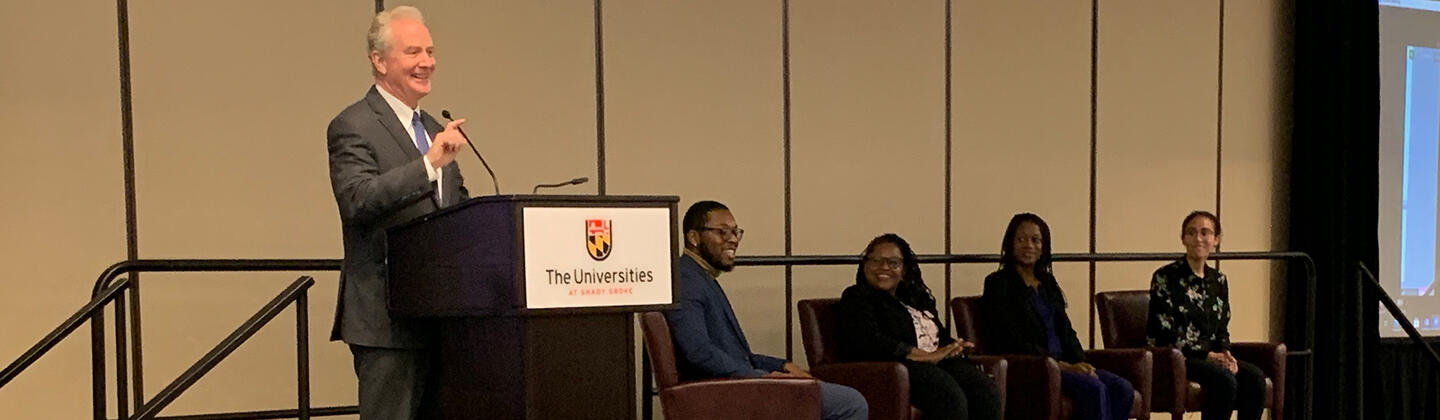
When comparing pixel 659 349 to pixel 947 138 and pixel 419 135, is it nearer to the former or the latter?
pixel 419 135

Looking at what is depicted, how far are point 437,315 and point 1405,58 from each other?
600 centimetres

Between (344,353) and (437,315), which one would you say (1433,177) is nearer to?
(344,353)

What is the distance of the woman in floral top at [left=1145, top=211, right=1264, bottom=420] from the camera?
5.00m

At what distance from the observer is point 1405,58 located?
6559 mm

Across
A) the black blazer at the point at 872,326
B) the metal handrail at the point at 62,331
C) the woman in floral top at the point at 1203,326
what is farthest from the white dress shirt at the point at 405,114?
the woman in floral top at the point at 1203,326

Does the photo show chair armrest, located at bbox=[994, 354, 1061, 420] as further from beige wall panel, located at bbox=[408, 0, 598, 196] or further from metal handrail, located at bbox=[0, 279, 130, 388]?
metal handrail, located at bbox=[0, 279, 130, 388]

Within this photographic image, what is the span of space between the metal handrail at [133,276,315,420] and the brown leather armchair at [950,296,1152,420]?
8.13ft

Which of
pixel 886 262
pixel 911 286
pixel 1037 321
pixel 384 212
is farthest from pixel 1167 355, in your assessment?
pixel 384 212

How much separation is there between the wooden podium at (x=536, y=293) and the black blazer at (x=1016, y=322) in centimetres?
282

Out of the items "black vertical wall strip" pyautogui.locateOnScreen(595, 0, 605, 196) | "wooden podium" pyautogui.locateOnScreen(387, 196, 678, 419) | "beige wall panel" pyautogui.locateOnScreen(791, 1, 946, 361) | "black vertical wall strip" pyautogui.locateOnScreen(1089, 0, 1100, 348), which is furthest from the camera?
"black vertical wall strip" pyautogui.locateOnScreen(1089, 0, 1100, 348)

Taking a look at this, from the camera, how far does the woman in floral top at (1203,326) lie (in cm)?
500

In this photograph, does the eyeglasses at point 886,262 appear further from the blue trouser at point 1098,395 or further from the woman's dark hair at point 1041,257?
the blue trouser at point 1098,395

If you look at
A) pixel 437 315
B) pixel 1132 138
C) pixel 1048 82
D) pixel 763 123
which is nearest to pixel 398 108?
pixel 437 315

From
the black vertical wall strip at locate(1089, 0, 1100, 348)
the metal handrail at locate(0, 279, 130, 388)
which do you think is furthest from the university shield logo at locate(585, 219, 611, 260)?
the black vertical wall strip at locate(1089, 0, 1100, 348)
